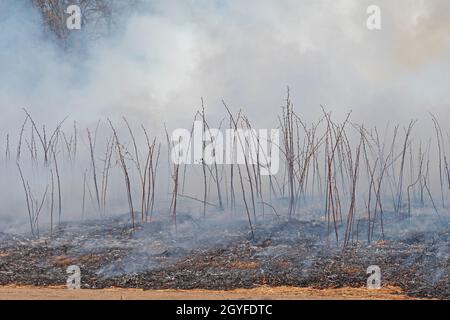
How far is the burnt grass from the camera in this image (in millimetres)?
7375

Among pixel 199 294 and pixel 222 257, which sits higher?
pixel 222 257

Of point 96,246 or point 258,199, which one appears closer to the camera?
point 96,246

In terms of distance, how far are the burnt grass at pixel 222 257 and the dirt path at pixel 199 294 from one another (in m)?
0.19

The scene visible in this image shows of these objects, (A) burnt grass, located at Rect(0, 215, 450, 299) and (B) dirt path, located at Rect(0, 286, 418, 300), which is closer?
(B) dirt path, located at Rect(0, 286, 418, 300)

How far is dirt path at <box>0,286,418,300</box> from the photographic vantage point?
637 cm

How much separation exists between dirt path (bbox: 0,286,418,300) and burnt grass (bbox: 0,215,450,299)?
190 mm

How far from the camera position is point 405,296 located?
6.73 metres

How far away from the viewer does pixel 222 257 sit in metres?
8.08

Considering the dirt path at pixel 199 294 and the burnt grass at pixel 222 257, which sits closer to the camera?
the dirt path at pixel 199 294

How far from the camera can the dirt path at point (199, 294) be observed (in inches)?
251

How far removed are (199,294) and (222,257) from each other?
1.47 m
